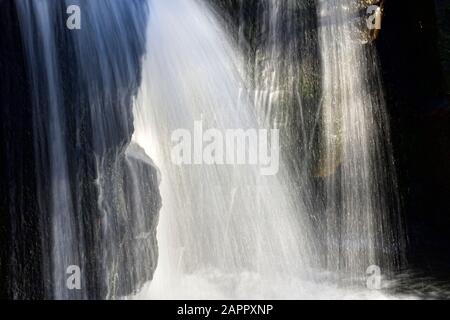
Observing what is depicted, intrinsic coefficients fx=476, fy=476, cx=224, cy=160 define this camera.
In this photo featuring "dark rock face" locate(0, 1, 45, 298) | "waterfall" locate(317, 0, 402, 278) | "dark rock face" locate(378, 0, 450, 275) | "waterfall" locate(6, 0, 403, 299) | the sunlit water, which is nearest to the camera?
"dark rock face" locate(0, 1, 45, 298)

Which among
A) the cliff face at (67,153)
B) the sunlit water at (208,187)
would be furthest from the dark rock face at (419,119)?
the cliff face at (67,153)

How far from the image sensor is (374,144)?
6.75m

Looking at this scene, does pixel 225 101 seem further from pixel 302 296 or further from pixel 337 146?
pixel 302 296

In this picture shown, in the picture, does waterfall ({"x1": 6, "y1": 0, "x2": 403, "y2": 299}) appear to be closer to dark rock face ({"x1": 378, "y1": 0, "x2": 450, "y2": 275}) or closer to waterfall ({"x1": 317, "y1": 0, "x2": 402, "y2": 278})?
waterfall ({"x1": 317, "y1": 0, "x2": 402, "y2": 278})

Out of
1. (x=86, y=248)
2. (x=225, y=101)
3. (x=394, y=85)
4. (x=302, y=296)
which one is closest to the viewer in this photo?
(x=86, y=248)

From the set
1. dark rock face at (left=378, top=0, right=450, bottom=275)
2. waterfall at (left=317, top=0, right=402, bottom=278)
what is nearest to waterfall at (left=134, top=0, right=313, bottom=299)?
waterfall at (left=317, top=0, right=402, bottom=278)

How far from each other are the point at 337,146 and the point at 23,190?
4.21 meters

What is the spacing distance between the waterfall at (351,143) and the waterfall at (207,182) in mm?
590

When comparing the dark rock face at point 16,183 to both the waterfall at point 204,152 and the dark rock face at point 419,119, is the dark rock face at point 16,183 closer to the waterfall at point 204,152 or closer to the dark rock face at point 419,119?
the waterfall at point 204,152

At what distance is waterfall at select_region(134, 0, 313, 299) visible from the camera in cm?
596

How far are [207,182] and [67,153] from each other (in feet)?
6.75

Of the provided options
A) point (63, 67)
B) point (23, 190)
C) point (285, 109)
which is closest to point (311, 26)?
point (285, 109)

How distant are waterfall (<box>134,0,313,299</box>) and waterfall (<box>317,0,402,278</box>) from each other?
1.93 feet

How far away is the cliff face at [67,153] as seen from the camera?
4539 mm
